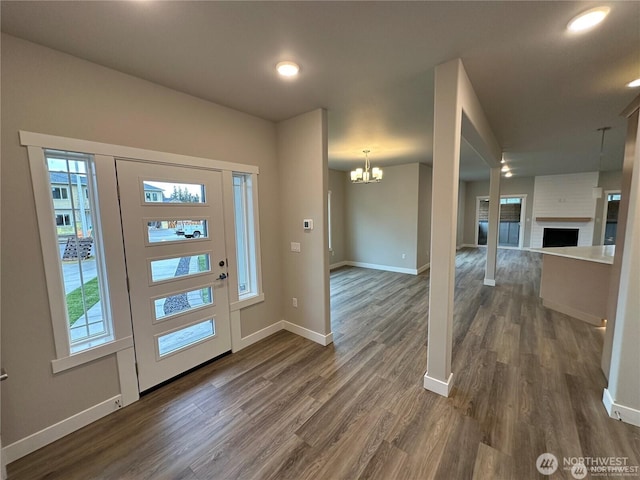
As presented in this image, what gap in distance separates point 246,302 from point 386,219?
4.82m

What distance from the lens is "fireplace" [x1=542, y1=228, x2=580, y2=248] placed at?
8273 millimetres

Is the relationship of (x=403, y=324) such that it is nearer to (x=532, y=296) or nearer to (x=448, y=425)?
(x=448, y=425)

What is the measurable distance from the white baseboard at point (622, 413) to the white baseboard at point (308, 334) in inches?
93.9

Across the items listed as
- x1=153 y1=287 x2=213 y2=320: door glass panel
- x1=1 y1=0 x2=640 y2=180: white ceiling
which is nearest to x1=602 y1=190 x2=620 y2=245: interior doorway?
x1=1 y1=0 x2=640 y2=180: white ceiling

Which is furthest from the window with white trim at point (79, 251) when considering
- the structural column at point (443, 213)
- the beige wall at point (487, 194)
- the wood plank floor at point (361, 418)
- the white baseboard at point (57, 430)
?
the beige wall at point (487, 194)

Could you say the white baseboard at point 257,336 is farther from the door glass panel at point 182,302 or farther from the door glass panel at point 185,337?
the door glass panel at point 182,302

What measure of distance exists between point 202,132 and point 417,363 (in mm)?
3242

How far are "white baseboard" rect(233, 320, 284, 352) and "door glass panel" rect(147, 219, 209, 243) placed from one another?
4.30 ft

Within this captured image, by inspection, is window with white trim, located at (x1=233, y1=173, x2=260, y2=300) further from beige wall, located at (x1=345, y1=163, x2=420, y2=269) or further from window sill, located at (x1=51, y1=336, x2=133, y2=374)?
beige wall, located at (x1=345, y1=163, x2=420, y2=269)

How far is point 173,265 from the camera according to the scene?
2463 millimetres

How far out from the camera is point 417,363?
2.70 meters

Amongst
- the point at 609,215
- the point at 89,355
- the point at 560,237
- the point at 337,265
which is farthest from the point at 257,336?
the point at 609,215

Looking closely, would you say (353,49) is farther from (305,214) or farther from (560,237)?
(560,237)

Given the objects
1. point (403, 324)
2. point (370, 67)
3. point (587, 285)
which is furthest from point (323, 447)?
point (587, 285)
